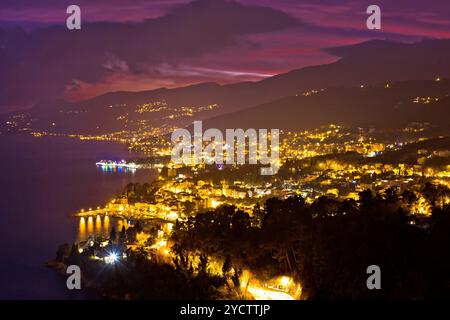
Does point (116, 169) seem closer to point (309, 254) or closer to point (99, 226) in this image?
point (99, 226)

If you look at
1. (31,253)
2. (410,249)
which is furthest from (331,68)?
(410,249)

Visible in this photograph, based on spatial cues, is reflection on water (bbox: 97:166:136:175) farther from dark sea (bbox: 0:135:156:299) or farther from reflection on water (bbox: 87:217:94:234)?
reflection on water (bbox: 87:217:94:234)

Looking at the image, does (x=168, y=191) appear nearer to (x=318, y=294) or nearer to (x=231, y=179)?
(x=231, y=179)

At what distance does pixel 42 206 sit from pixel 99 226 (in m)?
3.94

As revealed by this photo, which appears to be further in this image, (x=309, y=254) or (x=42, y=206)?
(x=42, y=206)

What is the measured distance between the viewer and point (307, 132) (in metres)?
30.7

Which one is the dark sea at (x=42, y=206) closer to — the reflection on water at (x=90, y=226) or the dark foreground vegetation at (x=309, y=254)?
the reflection on water at (x=90, y=226)

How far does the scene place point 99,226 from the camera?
13.5 metres

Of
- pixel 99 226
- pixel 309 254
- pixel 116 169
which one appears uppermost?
pixel 116 169

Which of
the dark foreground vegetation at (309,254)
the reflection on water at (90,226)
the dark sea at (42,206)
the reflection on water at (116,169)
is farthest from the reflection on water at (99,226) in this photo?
the reflection on water at (116,169)

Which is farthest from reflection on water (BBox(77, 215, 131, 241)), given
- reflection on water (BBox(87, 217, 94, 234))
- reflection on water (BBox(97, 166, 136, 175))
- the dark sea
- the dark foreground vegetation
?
reflection on water (BBox(97, 166, 136, 175))

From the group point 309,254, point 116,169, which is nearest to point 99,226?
point 309,254

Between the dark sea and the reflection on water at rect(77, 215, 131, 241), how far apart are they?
0.17 m
